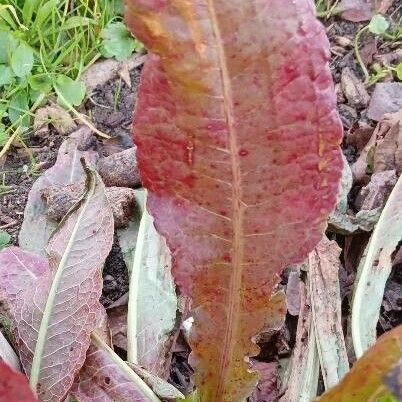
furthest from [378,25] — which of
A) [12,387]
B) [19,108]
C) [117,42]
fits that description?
[12,387]

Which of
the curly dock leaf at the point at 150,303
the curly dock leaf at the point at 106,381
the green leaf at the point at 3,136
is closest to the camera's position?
the curly dock leaf at the point at 106,381

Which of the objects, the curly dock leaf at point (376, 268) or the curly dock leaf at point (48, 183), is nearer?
the curly dock leaf at point (376, 268)

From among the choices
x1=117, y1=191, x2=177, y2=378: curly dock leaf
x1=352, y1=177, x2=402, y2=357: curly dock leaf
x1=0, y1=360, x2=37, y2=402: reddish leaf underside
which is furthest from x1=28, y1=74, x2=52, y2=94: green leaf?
x1=0, y1=360, x2=37, y2=402: reddish leaf underside

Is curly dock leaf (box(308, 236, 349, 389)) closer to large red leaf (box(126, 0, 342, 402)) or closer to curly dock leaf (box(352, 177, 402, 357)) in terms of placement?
curly dock leaf (box(352, 177, 402, 357))

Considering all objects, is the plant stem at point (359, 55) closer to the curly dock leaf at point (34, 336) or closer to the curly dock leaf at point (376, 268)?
the curly dock leaf at point (376, 268)

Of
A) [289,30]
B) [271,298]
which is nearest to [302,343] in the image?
[271,298]

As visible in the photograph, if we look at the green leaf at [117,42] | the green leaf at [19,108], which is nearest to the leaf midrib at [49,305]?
the green leaf at [19,108]
